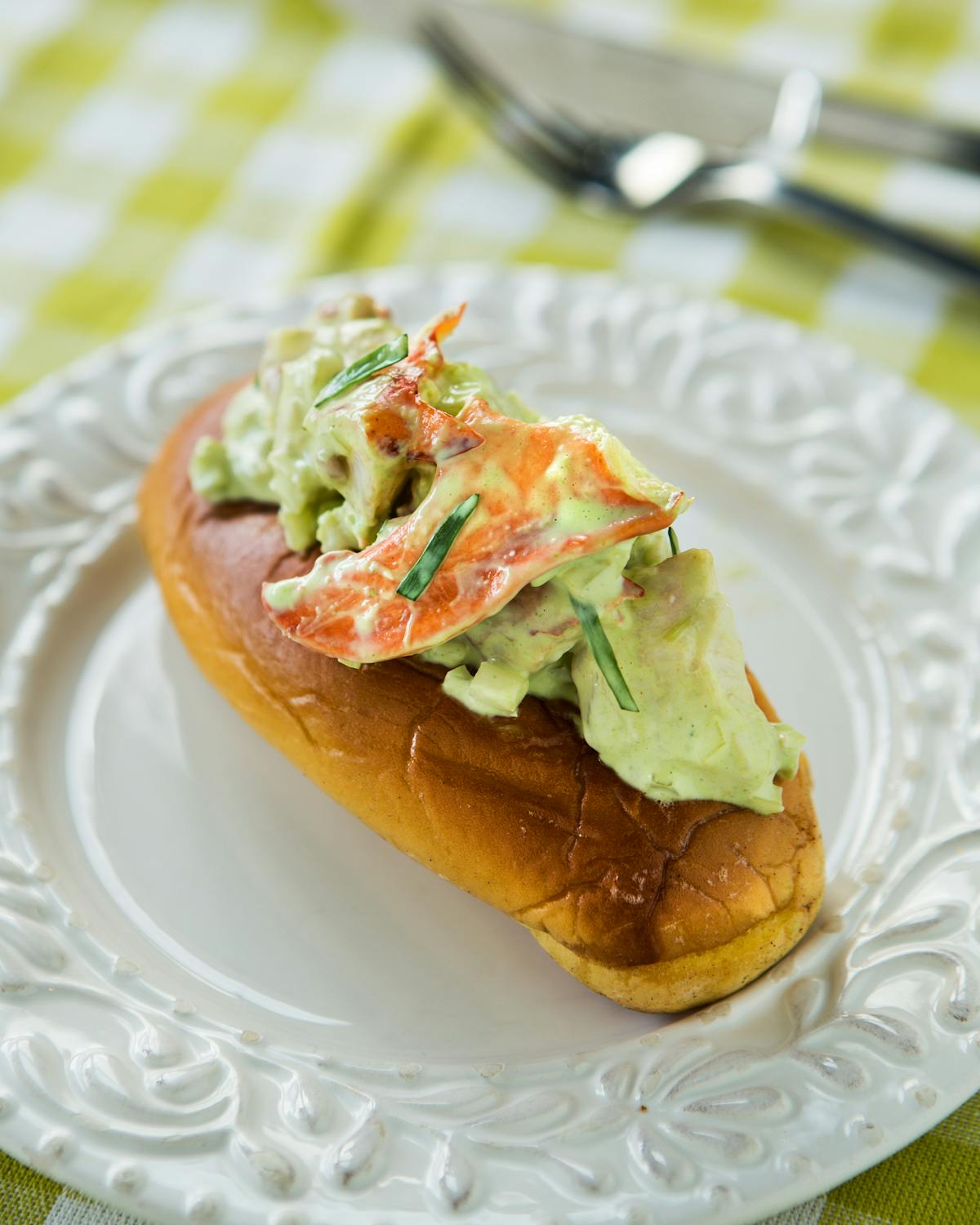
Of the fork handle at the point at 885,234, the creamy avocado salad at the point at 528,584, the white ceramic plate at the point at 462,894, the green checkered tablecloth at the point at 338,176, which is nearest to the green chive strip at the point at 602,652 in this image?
the creamy avocado salad at the point at 528,584

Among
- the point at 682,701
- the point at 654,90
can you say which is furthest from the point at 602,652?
the point at 654,90

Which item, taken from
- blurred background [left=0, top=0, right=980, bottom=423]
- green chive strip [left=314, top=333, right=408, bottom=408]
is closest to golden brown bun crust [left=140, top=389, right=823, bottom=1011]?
green chive strip [left=314, top=333, right=408, bottom=408]

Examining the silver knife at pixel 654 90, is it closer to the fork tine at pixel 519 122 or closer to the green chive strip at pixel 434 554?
the fork tine at pixel 519 122

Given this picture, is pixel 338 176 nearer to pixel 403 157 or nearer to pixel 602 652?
pixel 403 157

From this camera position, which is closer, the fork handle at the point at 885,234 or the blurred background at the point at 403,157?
the fork handle at the point at 885,234

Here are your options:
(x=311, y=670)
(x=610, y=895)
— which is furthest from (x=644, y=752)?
(x=311, y=670)

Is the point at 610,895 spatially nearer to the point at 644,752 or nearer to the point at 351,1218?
the point at 644,752
